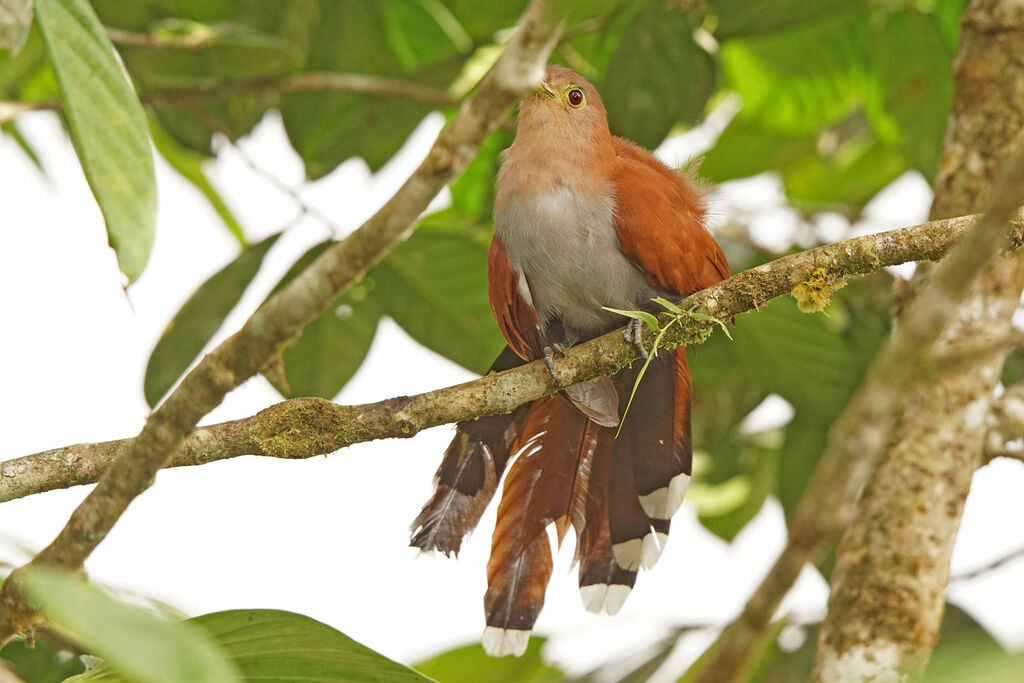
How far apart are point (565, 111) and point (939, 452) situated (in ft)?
4.06

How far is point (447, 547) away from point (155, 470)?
2.86 feet

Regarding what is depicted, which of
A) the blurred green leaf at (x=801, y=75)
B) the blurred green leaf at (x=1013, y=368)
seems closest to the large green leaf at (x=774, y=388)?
the blurred green leaf at (x=1013, y=368)

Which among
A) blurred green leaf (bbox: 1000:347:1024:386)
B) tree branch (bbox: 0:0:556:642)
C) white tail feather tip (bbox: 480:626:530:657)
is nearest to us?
tree branch (bbox: 0:0:556:642)

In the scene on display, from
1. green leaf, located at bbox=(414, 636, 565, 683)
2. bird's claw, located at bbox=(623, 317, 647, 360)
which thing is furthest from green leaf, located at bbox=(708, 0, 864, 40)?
green leaf, located at bbox=(414, 636, 565, 683)

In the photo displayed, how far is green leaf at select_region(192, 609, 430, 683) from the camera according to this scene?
1.71m

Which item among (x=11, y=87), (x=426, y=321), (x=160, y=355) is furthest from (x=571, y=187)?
(x=11, y=87)

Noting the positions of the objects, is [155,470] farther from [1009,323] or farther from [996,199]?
[1009,323]

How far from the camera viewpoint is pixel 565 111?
107 inches

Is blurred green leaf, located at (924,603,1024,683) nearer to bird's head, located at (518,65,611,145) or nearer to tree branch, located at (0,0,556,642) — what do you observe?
tree branch, located at (0,0,556,642)

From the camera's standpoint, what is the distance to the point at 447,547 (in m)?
2.41

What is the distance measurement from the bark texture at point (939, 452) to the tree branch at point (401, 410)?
0.35 m

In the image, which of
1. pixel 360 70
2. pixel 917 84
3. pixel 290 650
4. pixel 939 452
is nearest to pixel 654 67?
pixel 917 84

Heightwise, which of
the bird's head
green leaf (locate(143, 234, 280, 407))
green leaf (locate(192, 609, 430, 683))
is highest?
the bird's head

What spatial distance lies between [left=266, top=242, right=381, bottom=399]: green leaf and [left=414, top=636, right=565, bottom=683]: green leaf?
84 centimetres
